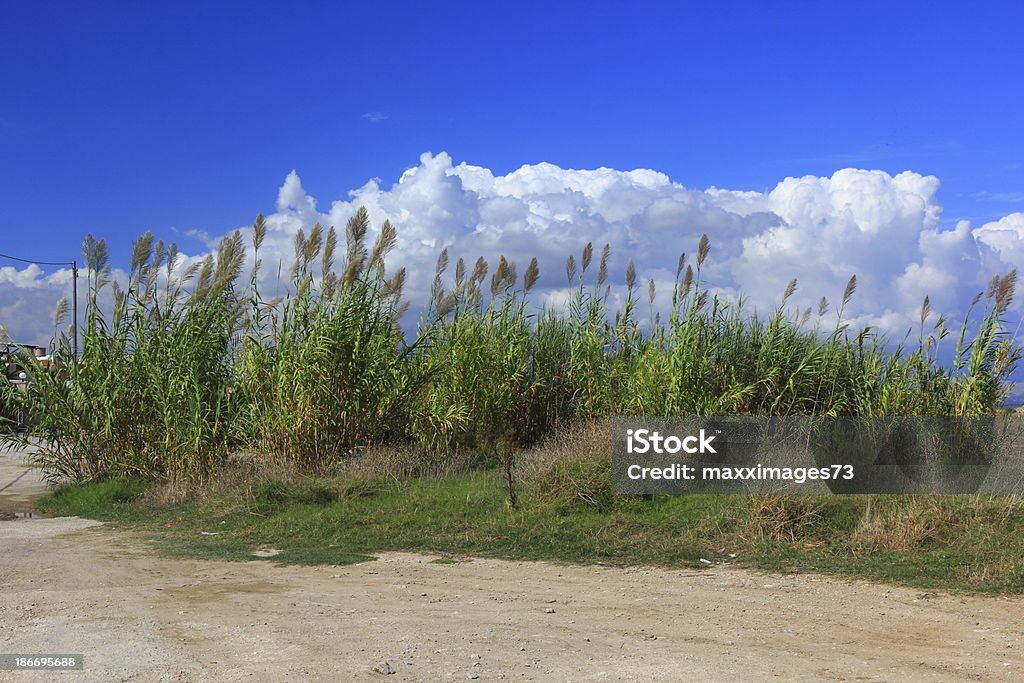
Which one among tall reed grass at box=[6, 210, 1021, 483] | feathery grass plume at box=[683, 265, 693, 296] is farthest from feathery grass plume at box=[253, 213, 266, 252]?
feathery grass plume at box=[683, 265, 693, 296]

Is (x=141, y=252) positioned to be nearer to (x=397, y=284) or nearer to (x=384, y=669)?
(x=397, y=284)

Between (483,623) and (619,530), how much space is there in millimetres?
3457

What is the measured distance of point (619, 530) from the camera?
9750mm

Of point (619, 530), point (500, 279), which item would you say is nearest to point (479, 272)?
point (500, 279)

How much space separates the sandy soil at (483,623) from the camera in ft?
17.9

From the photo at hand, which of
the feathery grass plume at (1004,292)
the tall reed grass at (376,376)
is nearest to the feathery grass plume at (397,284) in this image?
the tall reed grass at (376,376)

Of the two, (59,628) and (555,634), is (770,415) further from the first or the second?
(59,628)

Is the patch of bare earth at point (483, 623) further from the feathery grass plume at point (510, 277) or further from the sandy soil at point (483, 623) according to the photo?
the feathery grass plume at point (510, 277)

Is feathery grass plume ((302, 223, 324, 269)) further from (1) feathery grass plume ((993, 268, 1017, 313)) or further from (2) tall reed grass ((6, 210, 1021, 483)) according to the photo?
(1) feathery grass plume ((993, 268, 1017, 313))

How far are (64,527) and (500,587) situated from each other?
19.9 ft

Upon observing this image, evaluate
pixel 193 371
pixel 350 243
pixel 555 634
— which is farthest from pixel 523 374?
pixel 555 634

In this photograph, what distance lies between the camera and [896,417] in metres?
11.9

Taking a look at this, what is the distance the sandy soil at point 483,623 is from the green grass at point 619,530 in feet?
1.56

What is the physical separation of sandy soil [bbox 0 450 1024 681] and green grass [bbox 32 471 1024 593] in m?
0.47
